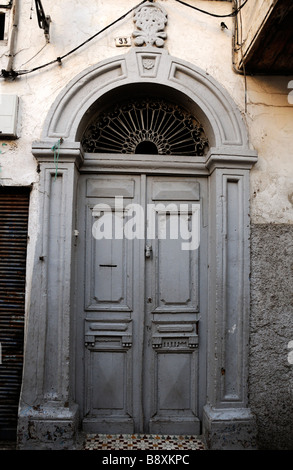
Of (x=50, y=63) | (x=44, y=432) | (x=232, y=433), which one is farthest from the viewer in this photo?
(x=50, y=63)

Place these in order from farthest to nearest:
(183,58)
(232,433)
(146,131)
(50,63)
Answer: (146,131)
(183,58)
(50,63)
(232,433)

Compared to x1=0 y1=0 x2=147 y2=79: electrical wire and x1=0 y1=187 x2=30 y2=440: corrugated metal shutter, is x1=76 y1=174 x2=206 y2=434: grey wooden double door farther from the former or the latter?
x1=0 y1=0 x2=147 y2=79: electrical wire

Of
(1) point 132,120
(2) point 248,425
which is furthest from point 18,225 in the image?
(2) point 248,425

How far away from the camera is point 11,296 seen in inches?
151

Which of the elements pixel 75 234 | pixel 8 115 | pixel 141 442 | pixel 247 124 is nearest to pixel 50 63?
pixel 8 115

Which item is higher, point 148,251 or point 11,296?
point 148,251

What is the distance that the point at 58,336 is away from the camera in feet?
12.1

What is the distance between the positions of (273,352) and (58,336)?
7.21 ft

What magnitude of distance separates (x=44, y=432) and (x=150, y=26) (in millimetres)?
4282

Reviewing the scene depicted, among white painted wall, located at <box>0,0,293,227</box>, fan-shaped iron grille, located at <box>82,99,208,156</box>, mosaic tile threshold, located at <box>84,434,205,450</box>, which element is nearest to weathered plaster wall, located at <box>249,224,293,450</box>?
white painted wall, located at <box>0,0,293,227</box>

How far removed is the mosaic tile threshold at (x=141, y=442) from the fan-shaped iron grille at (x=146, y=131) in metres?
3.05

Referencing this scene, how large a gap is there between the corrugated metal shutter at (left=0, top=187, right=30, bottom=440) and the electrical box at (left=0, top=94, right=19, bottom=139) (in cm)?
58

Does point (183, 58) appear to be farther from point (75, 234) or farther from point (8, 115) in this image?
point (75, 234)

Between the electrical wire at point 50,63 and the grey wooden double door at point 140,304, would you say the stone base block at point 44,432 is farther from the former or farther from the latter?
the electrical wire at point 50,63
